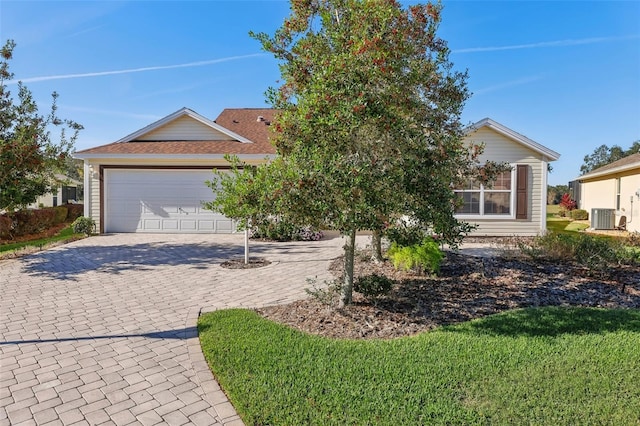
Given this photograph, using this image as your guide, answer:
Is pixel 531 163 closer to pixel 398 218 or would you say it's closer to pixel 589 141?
pixel 589 141

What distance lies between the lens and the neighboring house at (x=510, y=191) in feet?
43.7

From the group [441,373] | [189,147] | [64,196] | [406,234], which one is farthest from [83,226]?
[64,196]

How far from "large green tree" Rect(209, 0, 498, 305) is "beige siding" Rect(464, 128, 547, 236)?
9.37 meters

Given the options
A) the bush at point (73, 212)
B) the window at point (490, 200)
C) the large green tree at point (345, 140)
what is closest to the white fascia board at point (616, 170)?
the window at point (490, 200)

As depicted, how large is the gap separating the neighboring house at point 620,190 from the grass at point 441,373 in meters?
15.2

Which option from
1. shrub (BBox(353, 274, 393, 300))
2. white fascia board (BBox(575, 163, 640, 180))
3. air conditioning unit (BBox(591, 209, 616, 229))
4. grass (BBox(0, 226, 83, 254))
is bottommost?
grass (BBox(0, 226, 83, 254))

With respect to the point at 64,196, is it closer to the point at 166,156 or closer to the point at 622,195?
the point at 166,156

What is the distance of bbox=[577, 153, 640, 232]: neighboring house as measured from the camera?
16.2 m

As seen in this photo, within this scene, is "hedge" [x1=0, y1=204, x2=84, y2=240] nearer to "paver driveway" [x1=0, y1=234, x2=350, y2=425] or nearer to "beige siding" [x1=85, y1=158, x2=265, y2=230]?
"beige siding" [x1=85, y1=158, x2=265, y2=230]

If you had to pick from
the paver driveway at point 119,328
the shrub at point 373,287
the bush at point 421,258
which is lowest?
the paver driveway at point 119,328

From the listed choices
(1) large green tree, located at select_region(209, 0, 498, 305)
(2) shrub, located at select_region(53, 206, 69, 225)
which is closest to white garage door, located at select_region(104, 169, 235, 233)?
(2) shrub, located at select_region(53, 206, 69, 225)

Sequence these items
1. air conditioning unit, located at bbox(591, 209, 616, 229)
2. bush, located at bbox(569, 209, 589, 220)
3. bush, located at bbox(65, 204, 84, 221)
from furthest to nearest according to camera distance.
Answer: bush, located at bbox(569, 209, 589, 220), bush, located at bbox(65, 204, 84, 221), air conditioning unit, located at bbox(591, 209, 616, 229)

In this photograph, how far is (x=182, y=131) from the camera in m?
15.4

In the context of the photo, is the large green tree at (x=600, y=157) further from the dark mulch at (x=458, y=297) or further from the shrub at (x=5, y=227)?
the shrub at (x=5, y=227)
